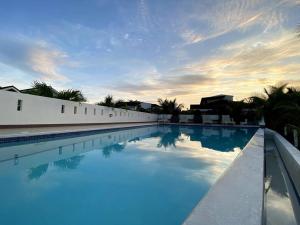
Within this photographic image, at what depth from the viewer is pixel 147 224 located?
8.20ft

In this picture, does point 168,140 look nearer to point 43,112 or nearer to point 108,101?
point 43,112

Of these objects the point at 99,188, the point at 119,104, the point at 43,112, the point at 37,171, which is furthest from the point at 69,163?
the point at 119,104

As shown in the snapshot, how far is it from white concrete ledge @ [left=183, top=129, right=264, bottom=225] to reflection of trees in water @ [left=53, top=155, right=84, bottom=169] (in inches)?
146

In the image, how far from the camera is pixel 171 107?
3098 centimetres

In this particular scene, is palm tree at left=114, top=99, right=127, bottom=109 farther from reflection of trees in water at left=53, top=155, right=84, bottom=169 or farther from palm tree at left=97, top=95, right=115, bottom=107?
reflection of trees in water at left=53, top=155, right=84, bottom=169

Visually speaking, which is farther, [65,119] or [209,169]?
[65,119]

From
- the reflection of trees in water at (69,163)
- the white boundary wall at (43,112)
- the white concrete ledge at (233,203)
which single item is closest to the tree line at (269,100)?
the white boundary wall at (43,112)

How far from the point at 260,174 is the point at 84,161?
14.3 feet

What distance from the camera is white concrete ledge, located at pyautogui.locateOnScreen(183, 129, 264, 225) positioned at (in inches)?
68.1

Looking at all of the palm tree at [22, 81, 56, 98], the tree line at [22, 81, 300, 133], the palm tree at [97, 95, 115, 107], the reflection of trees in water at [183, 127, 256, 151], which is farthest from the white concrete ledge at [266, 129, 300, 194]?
the palm tree at [97, 95, 115, 107]

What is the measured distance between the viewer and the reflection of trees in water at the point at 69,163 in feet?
17.0

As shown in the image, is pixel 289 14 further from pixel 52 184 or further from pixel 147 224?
pixel 52 184

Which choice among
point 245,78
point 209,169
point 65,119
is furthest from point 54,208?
point 245,78

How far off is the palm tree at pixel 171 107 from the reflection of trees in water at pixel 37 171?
25.2 m
